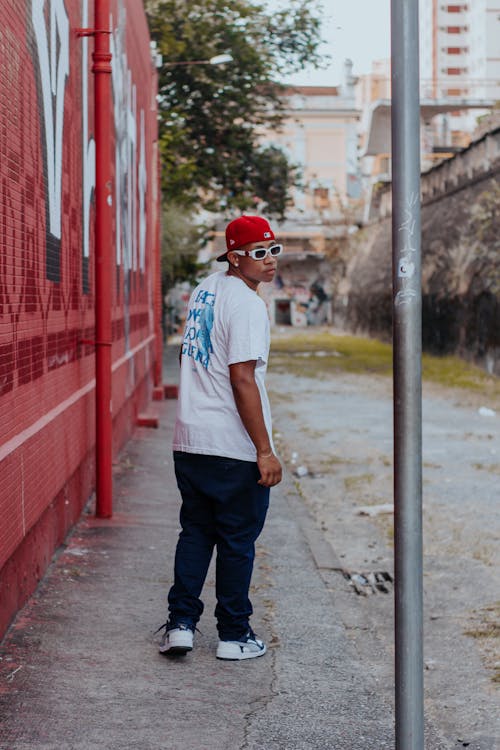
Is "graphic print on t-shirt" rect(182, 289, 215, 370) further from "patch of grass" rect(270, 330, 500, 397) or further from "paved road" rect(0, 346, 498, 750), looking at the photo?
"patch of grass" rect(270, 330, 500, 397)

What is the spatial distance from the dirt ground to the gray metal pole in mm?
1279

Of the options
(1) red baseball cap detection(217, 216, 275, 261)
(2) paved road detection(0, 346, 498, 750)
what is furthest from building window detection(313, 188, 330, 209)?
(1) red baseball cap detection(217, 216, 275, 261)

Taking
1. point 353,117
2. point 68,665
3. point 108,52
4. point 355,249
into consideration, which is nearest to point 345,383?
point 108,52

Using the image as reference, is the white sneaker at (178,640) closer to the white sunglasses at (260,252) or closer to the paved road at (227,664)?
the paved road at (227,664)

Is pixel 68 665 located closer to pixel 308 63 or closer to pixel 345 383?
pixel 345 383

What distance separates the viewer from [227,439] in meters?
4.65

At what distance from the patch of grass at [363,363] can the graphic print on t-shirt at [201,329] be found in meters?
14.6

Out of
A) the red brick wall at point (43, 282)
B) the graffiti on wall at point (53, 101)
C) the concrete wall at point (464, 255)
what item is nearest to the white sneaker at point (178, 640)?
the red brick wall at point (43, 282)

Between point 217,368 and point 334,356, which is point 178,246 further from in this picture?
point 217,368

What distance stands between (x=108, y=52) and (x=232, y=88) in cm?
1936

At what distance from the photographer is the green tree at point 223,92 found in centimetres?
2531

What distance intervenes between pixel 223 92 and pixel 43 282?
21.3 m

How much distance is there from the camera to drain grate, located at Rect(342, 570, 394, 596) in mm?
6809

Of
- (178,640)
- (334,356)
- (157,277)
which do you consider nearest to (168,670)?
(178,640)
